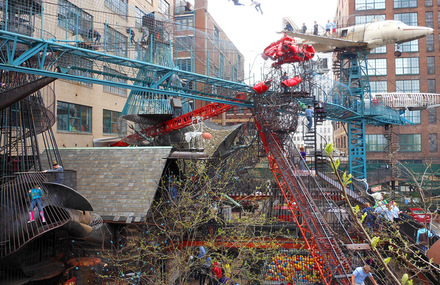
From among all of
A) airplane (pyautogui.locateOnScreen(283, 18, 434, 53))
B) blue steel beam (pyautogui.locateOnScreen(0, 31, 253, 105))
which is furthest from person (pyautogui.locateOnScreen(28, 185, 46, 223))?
airplane (pyautogui.locateOnScreen(283, 18, 434, 53))

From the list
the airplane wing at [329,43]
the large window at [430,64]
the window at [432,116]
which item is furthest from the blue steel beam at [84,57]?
the large window at [430,64]

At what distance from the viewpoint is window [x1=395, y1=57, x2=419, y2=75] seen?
47062mm

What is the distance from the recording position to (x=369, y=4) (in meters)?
47.9

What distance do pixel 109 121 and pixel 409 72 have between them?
4144 cm

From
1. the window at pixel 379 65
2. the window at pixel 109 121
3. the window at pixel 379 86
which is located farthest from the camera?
the window at pixel 379 65

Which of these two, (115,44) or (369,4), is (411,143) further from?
(115,44)

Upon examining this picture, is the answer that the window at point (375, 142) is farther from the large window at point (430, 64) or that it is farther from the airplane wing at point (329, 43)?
the airplane wing at point (329, 43)

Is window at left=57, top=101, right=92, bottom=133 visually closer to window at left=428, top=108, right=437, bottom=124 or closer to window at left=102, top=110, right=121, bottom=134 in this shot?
window at left=102, top=110, right=121, bottom=134

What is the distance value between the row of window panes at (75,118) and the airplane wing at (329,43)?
1586 cm

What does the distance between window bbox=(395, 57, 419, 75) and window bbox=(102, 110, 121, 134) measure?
39.8 meters

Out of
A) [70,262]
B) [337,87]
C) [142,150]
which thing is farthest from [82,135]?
[337,87]

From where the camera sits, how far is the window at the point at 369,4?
156ft

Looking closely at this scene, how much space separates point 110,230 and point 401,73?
155ft

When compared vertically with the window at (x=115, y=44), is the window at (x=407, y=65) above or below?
above
